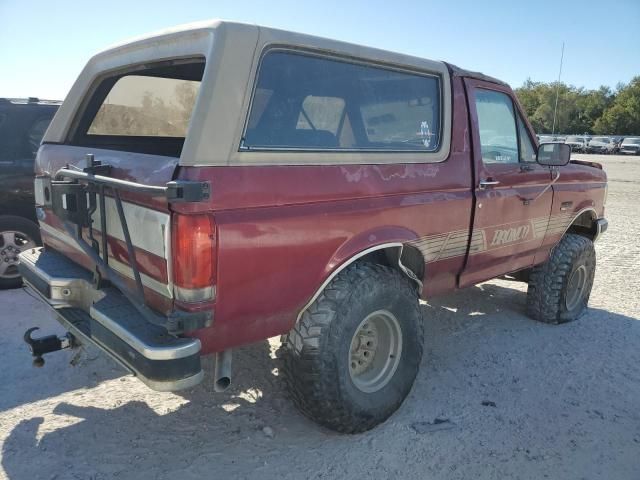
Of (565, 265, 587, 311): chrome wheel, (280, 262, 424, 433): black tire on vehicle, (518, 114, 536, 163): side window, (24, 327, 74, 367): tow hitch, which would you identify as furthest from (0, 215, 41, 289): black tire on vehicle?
(565, 265, 587, 311): chrome wheel

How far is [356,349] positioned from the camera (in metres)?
3.06

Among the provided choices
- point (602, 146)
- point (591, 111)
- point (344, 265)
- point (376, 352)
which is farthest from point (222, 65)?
point (591, 111)

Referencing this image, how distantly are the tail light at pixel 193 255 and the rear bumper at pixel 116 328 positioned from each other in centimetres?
23

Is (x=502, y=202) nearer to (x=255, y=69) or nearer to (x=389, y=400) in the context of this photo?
(x=389, y=400)

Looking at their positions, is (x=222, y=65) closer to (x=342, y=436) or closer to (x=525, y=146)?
(x=342, y=436)

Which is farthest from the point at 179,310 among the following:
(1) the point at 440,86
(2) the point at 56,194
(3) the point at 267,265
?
(1) the point at 440,86

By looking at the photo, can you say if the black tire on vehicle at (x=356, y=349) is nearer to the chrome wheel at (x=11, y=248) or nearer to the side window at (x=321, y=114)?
the side window at (x=321, y=114)

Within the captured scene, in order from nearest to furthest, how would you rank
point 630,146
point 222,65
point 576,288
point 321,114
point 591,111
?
1. point 222,65
2. point 321,114
3. point 576,288
4. point 630,146
5. point 591,111

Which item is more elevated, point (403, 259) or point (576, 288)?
Answer: point (403, 259)

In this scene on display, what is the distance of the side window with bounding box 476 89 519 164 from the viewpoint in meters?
3.72

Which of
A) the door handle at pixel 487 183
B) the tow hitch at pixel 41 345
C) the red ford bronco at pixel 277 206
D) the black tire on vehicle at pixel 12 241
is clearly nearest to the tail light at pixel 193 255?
the red ford bronco at pixel 277 206

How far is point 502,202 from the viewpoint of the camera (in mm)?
3770

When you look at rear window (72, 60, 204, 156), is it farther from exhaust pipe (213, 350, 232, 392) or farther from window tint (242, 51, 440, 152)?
exhaust pipe (213, 350, 232, 392)

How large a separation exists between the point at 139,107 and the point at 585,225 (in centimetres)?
418
